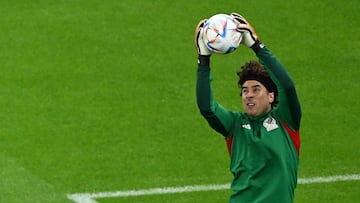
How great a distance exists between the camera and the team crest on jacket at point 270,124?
28.7 ft

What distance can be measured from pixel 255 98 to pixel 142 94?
6262 millimetres

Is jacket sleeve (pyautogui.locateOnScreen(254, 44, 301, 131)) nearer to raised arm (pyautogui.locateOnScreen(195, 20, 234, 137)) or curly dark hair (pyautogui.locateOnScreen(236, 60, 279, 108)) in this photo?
curly dark hair (pyautogui.locateOnScreen(236, 60, 279, 108))

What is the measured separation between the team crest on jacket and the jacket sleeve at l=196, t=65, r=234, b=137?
26 centimetres

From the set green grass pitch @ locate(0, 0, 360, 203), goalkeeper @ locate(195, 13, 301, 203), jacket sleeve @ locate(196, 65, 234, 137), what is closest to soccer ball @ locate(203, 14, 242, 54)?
goalkeeper @ locate(195, 13, 301, 203)

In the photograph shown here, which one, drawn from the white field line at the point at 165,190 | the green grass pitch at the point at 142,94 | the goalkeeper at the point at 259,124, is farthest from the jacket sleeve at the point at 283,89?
the white field line at the point at 165,190

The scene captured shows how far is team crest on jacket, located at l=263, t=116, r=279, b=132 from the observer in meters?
8.75

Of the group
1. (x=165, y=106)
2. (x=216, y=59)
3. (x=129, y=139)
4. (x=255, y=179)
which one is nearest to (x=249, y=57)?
(x=216, y=59)

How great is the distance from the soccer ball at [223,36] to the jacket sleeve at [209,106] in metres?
0.18

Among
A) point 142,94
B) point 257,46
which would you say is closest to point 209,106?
point 257,46

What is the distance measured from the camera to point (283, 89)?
8641mm

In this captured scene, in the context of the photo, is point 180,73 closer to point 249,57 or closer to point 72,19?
point 249,57

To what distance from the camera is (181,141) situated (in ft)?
45.3

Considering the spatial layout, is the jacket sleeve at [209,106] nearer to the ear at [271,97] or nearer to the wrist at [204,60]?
the wrist at [204,60]

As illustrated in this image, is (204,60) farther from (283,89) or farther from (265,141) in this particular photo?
(265,141)
